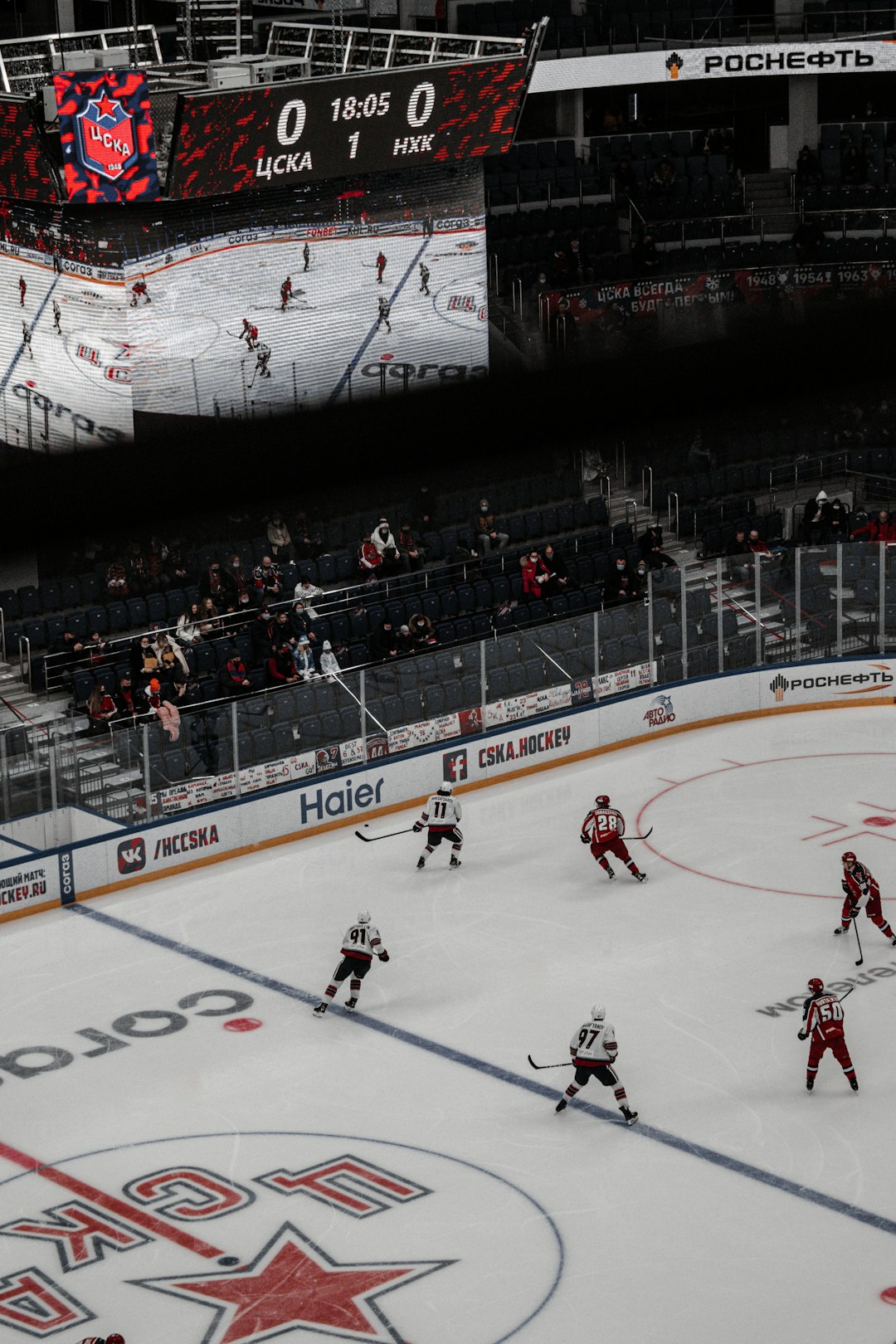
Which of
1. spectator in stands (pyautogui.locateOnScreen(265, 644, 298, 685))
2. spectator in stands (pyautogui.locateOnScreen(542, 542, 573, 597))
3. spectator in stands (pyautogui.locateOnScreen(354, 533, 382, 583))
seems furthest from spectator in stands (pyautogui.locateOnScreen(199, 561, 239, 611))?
spectator in stands (pyautogui.locateOnScreen(542, 542, 573, 597))

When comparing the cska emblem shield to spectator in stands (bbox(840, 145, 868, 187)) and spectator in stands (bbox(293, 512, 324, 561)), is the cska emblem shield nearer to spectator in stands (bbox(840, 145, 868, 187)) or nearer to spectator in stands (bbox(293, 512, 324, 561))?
spectator in stands (bbox(293, 512, 324, 561))

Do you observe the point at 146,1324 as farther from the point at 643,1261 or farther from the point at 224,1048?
the point at 224,1048

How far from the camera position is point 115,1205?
12.0 meters

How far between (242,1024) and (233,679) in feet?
19.4

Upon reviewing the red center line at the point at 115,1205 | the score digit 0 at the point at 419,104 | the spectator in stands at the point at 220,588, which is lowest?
the red center line at the point at 115,1205

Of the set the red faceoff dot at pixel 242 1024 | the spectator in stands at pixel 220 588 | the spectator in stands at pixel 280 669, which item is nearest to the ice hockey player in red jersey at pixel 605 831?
the red faceoff dot at pixel 242 1024

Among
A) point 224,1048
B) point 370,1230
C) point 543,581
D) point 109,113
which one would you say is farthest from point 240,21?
point 370,1230

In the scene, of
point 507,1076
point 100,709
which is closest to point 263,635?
point 100,709

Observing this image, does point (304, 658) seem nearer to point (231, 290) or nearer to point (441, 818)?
point (441, 818)

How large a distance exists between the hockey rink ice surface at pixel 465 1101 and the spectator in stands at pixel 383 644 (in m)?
2.03

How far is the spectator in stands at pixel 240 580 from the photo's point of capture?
70.5ft

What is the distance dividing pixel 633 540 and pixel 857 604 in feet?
10.9

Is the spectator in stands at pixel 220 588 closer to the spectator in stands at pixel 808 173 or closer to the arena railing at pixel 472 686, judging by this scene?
the arena railing at pixel 472 686

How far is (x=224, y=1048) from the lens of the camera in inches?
572
